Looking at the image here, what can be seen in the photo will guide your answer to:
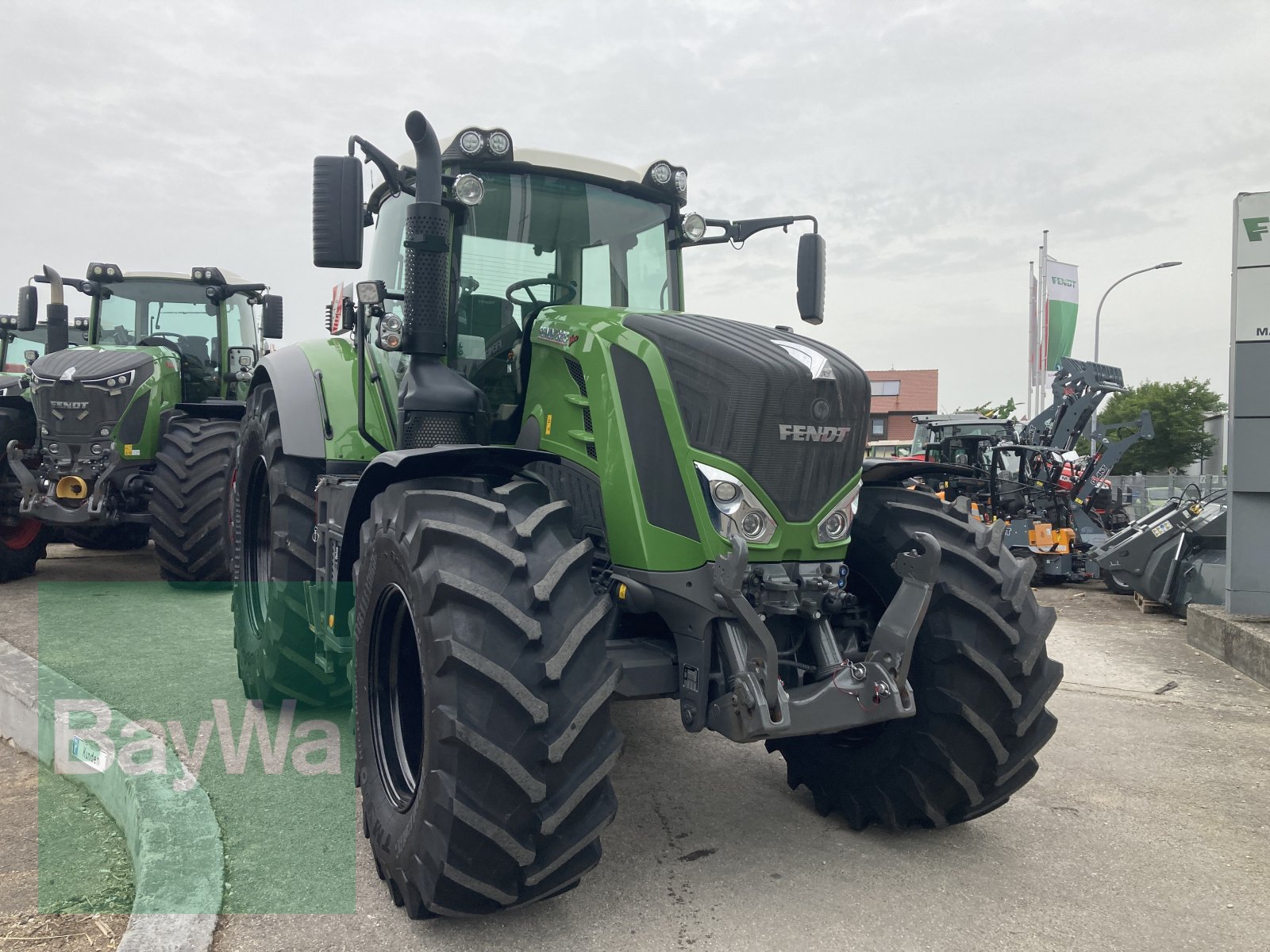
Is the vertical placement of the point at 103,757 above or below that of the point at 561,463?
below

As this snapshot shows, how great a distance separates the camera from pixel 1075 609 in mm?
10641

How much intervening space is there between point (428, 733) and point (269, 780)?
5.42 ft

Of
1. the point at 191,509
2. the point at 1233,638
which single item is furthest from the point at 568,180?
the point at 1233,638

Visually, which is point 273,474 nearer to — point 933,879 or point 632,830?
point 632,830

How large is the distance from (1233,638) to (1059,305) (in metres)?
19.7

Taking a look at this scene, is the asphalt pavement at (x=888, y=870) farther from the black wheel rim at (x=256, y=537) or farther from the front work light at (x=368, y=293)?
the front work light at (x=368, y=293)

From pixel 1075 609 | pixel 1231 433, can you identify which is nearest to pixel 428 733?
pixel 1231 433

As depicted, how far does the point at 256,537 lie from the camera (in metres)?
5.98

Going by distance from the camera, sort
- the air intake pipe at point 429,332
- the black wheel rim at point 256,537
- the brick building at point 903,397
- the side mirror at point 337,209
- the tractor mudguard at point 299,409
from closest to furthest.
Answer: the side mirror at point 337,209 → the air intake pipe at point 429,332 → the tractor mudguard at point 299,409 → the black wheel rim at point 256,537 → the brick building at point 903,397

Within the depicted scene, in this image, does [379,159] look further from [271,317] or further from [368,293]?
[271,317]

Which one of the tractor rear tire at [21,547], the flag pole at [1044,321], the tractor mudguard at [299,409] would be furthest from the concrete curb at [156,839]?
the flag pole at [1044,321]

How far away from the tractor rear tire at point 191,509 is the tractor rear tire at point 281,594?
10.0ft

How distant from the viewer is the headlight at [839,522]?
11.2 feet
